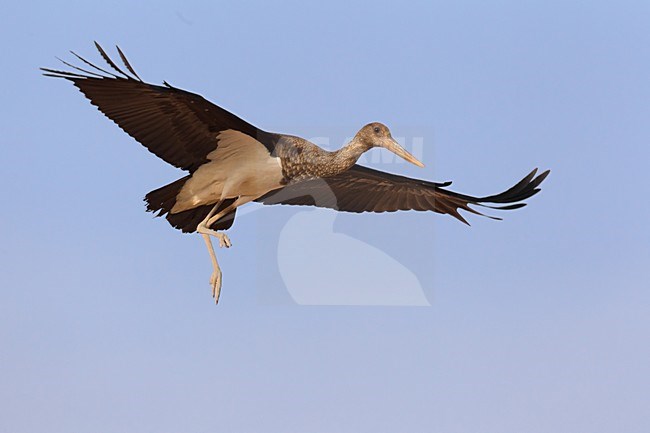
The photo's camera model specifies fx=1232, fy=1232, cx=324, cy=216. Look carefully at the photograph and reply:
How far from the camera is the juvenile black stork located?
14211mm

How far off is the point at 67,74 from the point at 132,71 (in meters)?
0.75

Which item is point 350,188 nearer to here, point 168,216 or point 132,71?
point 168,216

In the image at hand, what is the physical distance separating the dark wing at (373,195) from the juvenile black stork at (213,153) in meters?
0.06

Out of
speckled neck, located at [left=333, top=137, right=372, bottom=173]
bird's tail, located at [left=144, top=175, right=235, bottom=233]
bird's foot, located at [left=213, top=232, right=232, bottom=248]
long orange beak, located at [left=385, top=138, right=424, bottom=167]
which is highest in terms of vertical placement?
long orange beak, located at [left=385, top=138, right=424, bottom=167]

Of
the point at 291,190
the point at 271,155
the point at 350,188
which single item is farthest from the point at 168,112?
the point at 350,188

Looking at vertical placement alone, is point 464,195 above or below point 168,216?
above

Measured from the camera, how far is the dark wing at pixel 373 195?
16734mm

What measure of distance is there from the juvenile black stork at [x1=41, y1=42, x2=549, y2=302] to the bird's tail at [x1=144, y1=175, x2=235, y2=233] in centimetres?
1

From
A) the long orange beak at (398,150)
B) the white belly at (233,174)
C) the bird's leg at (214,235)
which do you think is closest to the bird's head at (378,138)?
the long orange beak at (398,150)

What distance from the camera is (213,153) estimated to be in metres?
15.3

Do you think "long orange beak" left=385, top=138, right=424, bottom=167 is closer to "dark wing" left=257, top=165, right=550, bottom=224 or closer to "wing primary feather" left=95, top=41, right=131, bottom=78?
"dark wing" left=257, top=165, right=550, bottom=224

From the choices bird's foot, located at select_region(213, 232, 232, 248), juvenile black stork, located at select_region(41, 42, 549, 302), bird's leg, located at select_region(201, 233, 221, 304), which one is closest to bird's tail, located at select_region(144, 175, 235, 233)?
juvenile black stork, located at select_region(41, 42, 549, 302)

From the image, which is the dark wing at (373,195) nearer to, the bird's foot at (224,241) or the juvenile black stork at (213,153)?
the juvenile black stork at (213,153)

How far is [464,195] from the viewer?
16.6 m
